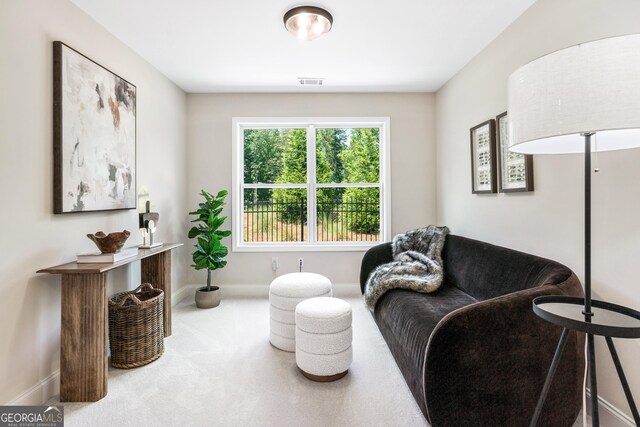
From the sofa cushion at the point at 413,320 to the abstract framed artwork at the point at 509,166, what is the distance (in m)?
0.90

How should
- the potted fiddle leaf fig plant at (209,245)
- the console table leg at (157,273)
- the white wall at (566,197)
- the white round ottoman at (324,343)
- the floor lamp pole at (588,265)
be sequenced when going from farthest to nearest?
the potted fiddle leaf fig plant at (209,245) → the console table leg at (157,273) → the white round ottoman at (324,343) → the white wall at (566,197) → the floor lamp pole at (588,265)

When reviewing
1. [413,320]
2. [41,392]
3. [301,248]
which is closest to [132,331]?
[41,392]

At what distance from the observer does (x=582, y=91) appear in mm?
1012

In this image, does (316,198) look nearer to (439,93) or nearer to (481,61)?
(439,93)

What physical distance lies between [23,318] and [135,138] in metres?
1.63

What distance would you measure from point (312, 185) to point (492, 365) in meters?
2.94

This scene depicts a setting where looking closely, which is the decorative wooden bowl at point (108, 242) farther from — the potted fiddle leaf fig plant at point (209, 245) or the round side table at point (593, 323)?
the round side table at point (593, 323)

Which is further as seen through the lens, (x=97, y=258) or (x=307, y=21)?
(x=307, y=21)

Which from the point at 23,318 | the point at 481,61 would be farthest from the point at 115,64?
the point at 481,61

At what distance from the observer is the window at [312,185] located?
406 cm

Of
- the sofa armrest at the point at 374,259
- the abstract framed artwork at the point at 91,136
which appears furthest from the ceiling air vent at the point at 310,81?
the sofa armrest at the point at 374,259

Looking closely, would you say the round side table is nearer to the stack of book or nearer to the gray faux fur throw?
the gray faux fur throw

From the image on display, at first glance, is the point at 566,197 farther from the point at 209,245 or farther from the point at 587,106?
the point at 209,245

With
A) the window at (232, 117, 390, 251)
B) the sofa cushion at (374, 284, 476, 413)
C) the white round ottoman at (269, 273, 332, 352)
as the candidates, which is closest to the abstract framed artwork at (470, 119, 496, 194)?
the sofa cushion at (374, 284, 476, 413)
